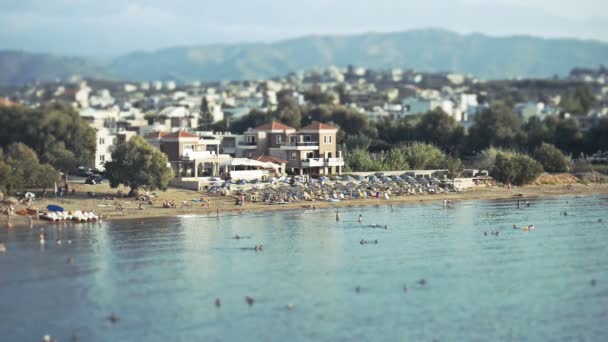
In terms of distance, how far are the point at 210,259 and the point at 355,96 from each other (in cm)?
14252

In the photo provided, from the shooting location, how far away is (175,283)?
4266 centimetres

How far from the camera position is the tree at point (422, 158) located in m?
88.7

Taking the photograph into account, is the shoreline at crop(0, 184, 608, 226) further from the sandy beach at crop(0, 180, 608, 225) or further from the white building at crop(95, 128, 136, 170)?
the white building at crop(95, 128, 136, 170)

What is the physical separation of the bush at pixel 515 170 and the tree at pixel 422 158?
6.22 metres

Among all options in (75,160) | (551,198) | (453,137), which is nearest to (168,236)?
(75,160)

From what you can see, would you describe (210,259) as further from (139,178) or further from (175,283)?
(139,178)

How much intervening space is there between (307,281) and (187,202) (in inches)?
1024

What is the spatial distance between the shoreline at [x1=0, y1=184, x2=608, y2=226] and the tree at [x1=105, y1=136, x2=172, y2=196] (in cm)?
134

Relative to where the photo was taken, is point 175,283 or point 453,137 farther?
point 453,137

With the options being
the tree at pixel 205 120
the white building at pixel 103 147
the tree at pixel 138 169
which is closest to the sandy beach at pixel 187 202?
the tree at pixel 138 169

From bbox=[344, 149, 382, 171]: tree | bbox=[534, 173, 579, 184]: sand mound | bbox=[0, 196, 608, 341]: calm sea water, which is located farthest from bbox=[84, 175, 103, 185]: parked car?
bbox=[534, 173, 579, 184]: sand mound

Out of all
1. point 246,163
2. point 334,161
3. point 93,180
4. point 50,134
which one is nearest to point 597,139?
point 334,161

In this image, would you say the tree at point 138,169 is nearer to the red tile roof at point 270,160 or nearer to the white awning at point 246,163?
the white awning at point 246,163

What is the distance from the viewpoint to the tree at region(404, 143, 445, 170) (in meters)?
88.7
